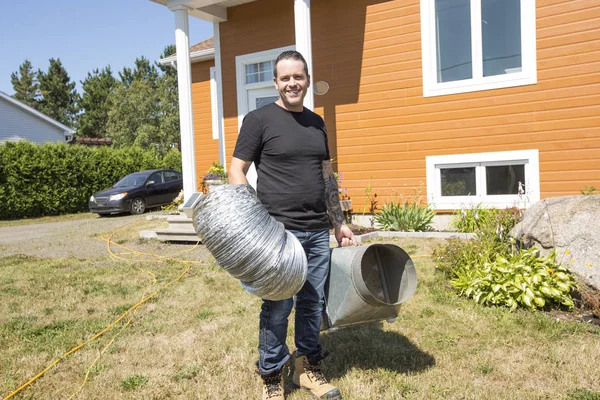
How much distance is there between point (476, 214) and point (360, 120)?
2.69 metres

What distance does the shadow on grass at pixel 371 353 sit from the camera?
318cm

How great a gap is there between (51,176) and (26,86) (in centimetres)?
4394

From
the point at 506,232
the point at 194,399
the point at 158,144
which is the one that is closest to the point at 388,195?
the point at 506,232

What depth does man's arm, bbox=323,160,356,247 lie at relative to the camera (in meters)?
3.02

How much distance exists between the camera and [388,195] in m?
8.70

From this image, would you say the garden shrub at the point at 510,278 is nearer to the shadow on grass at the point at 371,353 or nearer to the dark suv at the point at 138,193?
the shadow on grass at the point at 371,353

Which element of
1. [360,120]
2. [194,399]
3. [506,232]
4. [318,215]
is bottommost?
[194,399]

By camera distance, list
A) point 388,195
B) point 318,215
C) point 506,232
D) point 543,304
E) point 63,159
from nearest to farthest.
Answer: point 318,215 → point 543,304 → point 506,232 → point 388,195 → point 63,159

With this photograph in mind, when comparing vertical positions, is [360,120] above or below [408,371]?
above

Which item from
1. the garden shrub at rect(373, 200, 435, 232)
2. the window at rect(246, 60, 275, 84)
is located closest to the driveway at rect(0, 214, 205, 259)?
the garden shrub at rect(373, 200, 435, 232)

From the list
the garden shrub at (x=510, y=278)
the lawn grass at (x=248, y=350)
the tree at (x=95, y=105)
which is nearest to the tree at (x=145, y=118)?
the tree at (x=95, y=105)

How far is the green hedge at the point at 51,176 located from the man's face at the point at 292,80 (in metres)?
16.5

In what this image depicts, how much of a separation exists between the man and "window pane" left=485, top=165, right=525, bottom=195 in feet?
19.1

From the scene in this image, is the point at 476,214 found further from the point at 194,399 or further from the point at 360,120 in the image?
the point at 194,399
